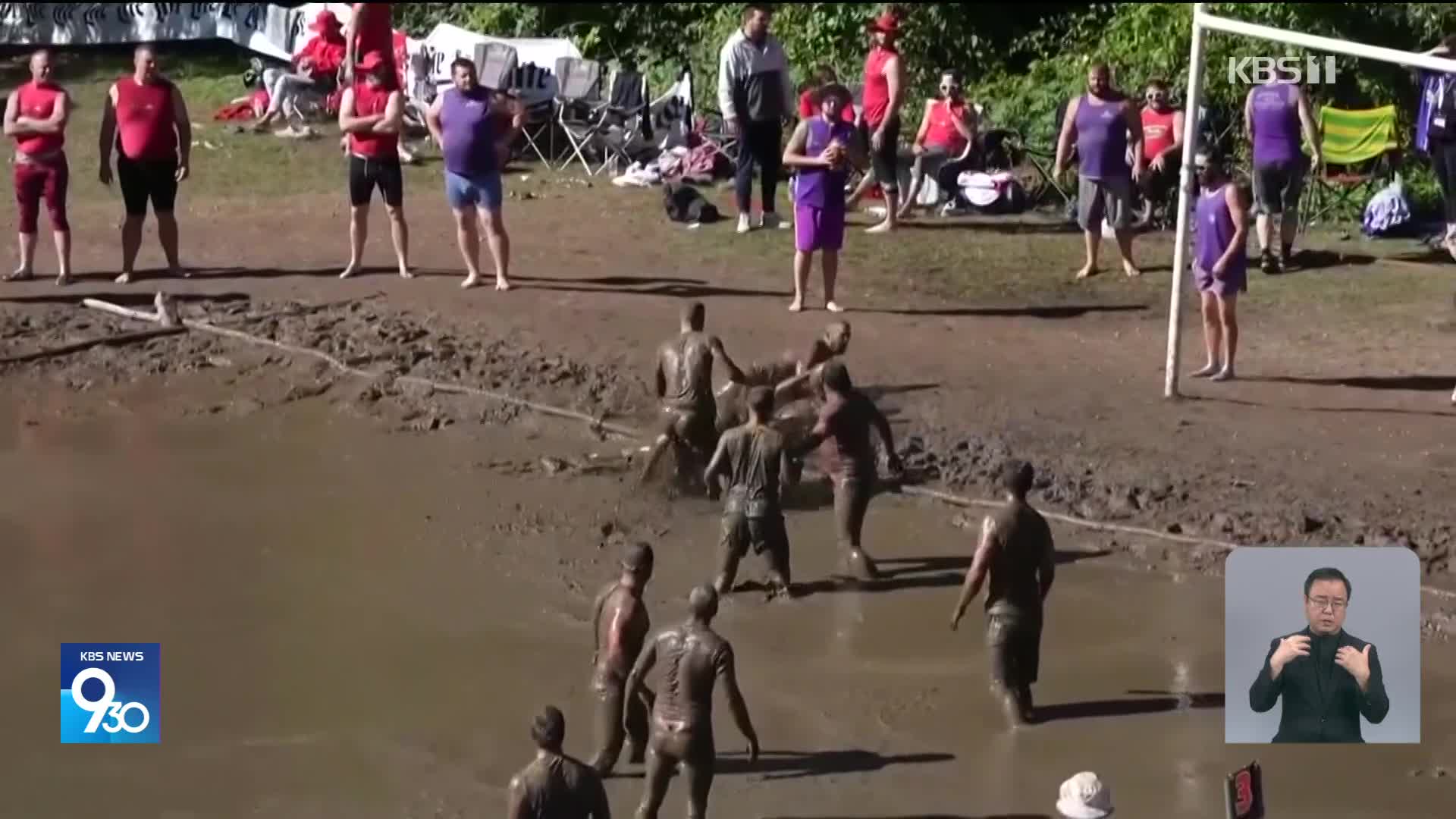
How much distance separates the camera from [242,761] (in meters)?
10.1

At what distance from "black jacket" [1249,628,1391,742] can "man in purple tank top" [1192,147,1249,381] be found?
680 centimetres

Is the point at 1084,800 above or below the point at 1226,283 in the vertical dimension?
below

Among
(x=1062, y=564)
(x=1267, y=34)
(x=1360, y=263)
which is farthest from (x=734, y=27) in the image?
(x=1062, y=564)

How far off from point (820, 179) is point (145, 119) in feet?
16.6

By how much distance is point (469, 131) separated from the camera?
16547mm

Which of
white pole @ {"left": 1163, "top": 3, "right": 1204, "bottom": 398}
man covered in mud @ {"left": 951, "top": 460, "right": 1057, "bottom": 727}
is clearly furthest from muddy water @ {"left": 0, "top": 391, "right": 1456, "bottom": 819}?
white pole @ {"left": 1163, "top": 3, "right": 1204, "bottom": 398}

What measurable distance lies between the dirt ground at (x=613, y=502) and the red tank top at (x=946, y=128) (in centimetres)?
91

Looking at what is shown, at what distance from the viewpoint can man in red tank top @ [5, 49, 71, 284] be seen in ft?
55.7

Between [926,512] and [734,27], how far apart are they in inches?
489

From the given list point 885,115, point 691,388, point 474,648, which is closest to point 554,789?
point 474,648

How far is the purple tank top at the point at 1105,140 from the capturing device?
1789 cm

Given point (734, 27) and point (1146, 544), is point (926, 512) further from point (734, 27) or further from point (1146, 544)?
point (734, 27)

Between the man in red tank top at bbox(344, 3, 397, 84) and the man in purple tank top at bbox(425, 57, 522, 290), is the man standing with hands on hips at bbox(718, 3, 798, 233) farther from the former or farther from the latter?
the man in red tank top at bbox(344, 3, 397, 84)

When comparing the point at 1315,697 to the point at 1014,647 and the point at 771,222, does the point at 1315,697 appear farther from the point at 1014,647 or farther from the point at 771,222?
the point at 771,222
